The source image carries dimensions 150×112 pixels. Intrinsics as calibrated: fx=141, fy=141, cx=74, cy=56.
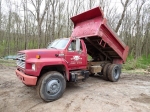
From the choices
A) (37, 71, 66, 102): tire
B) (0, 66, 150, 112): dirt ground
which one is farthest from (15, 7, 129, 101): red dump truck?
(0, 66, 150, 112): dirt ground

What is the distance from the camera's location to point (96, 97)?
480 cm

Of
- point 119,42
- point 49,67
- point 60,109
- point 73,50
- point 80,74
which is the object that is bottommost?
point 60,109

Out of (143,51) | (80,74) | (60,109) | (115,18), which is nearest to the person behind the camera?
(60,109)

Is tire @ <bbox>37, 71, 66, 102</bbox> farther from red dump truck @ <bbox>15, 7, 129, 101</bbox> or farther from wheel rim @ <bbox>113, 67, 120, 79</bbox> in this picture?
wheel rim @ <bbox>113, 67, 120, 79</bbox>

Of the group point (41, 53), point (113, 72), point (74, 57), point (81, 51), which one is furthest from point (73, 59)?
point (113, 72)

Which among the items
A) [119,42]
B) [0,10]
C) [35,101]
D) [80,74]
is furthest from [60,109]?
[0,10]

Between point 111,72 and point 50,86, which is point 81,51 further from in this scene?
point 111,72

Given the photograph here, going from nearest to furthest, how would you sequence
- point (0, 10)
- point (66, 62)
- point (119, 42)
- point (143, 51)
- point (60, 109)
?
point (60, 109) → point (66, 62) → point (119, 42) → point (0, 10) → point (143, 51)

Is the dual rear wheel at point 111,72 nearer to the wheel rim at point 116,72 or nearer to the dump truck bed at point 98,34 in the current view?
the wheel rim at point 116,72

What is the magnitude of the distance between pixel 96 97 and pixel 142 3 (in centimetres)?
2260

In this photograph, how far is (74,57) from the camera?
5418 mm

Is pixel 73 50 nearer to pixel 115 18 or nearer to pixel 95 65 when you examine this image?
pixel 95 65

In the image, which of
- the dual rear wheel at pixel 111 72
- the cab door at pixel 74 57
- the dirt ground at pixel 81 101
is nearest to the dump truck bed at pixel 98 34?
the dual rear wheel at pixel 111 72

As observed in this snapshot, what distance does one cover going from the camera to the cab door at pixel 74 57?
17.2ft
